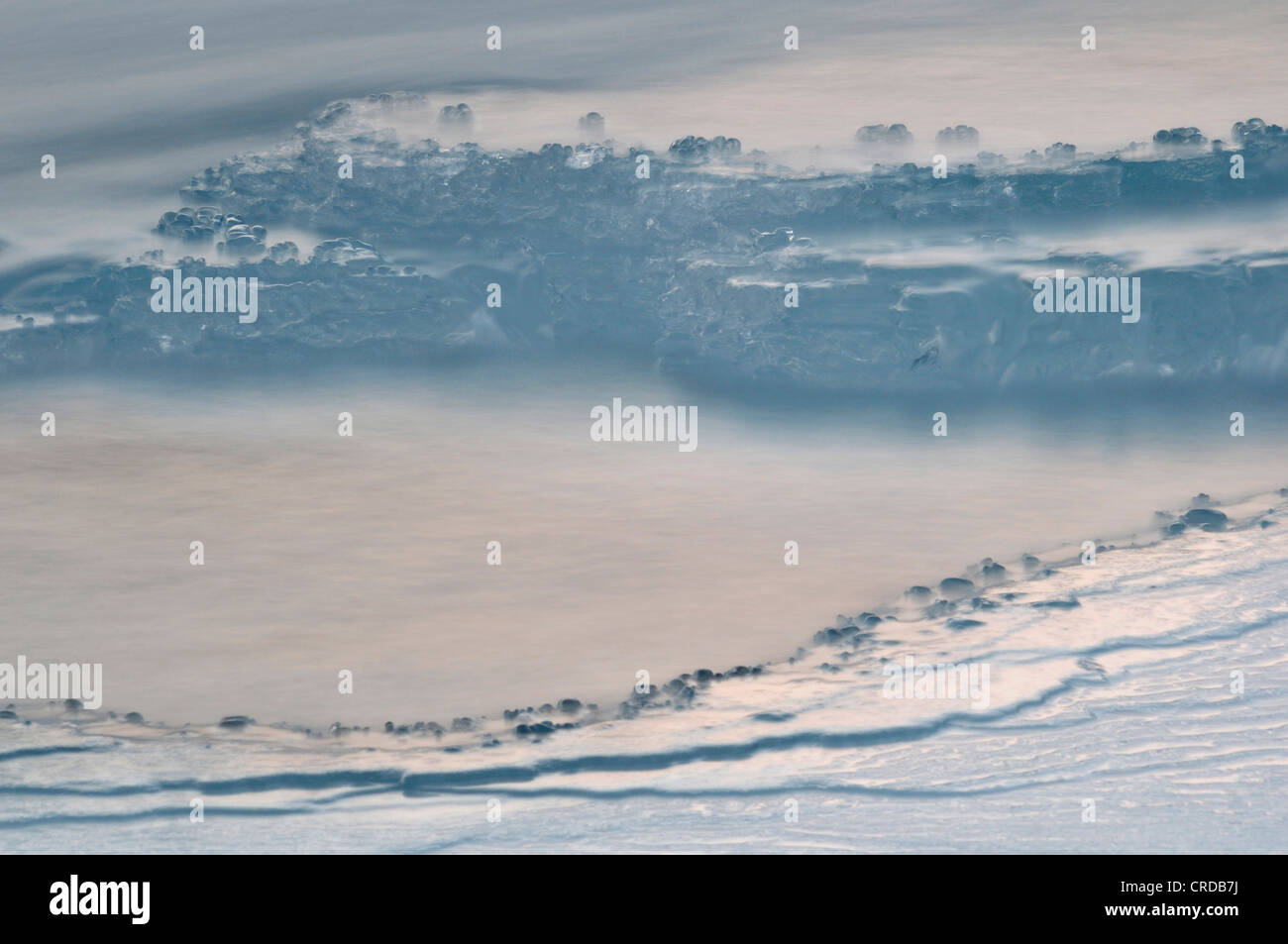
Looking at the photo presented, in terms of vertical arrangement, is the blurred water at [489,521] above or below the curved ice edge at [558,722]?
above

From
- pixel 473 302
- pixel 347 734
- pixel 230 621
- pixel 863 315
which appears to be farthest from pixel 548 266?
pixel 347 734

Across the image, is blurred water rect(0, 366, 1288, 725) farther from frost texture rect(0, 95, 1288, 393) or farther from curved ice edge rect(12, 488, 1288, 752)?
frost texture rect(0, 95, 1288, 393)

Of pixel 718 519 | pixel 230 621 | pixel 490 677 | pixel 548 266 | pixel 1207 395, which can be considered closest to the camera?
pixel 490 677

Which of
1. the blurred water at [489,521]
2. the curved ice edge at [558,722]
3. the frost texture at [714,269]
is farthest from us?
the frost texture at [714,269]

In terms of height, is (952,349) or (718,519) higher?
Answer: (952,349)

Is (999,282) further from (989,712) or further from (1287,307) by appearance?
(989,712)

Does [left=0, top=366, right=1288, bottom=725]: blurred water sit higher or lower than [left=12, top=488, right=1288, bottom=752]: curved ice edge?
higher

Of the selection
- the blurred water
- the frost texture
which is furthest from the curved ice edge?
the frost texture

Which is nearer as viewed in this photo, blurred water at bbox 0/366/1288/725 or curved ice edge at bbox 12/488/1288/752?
curved ice edge at bbox 12/488/1288/752

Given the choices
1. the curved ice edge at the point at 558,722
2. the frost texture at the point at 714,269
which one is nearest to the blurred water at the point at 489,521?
the curved ice edge at the point at 558,722

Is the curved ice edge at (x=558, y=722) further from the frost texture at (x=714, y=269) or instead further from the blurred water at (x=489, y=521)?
the frost texture at (x=714, y=269)

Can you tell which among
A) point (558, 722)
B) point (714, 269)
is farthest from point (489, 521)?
point (714, 269)
